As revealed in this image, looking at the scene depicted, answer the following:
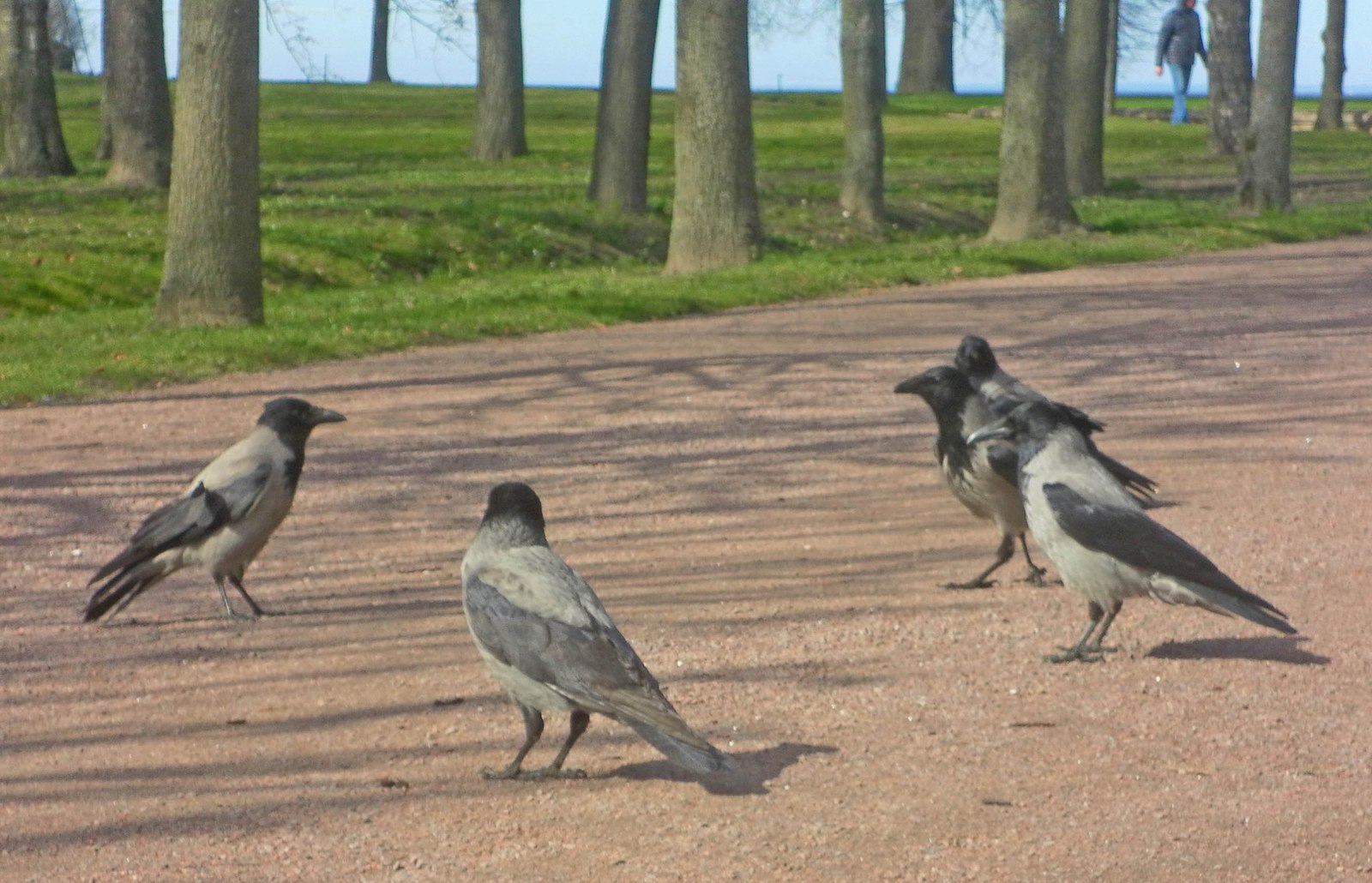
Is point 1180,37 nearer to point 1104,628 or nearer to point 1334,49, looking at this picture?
point 1334,49

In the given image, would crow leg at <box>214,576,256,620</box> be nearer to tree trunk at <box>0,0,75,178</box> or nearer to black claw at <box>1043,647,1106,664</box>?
black claw at <box>1043,647,1106,664</box>

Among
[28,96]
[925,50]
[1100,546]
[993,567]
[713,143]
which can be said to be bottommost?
[993,567]

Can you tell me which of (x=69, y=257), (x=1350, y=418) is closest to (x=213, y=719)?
(x=1350, y=418)

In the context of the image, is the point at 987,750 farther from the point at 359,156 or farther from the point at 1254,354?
the point at 359,156

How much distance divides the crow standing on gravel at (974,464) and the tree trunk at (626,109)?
54.7 feet

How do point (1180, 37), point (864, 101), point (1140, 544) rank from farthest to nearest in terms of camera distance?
point (1180, 37) → point (864, 101) → point (1140, 544)

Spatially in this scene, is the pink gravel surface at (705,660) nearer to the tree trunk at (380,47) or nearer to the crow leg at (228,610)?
the crow leg at (228,610)

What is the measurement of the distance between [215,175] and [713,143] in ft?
20.2

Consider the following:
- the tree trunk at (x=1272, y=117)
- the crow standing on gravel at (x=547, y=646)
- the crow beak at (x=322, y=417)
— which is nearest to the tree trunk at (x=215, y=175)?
the crow beak at (x=322, y=417)

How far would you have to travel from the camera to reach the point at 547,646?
208 inches

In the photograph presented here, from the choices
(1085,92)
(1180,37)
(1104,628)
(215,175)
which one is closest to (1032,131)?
(1085,92)

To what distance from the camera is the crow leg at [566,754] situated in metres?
5.42

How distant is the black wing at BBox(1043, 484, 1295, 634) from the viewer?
20.9 ft

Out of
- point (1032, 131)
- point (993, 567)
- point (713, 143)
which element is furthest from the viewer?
point (1032, 131)
